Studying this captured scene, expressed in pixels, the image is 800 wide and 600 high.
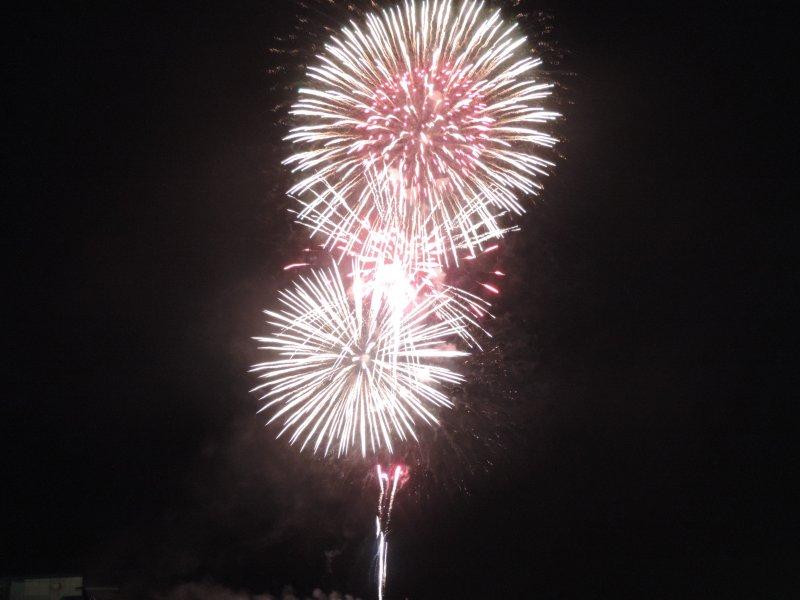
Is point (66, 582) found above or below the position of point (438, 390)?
below

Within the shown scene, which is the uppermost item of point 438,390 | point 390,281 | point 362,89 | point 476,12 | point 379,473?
point 476,12

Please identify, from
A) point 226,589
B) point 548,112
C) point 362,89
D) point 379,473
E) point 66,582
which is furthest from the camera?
point 226,589

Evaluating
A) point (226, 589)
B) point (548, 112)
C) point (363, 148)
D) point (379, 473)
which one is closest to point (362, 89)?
point (363, 148)

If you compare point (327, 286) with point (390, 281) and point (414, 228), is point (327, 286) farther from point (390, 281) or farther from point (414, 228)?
point (414, 228)

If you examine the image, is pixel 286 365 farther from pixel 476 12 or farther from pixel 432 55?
pixel 476 12

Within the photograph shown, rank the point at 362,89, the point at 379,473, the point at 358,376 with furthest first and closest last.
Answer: the point at 379,473 < the point at 358,376 < the point at 362,89

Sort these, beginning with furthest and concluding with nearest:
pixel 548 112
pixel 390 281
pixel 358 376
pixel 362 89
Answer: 1. pixel 358 376
2. pixel 390 281
3. pixel 362 89
4. pixel 548 112

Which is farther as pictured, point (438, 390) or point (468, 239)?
point (438, 390)

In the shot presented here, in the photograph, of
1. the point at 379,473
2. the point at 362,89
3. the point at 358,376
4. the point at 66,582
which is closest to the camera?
the point at 362,89

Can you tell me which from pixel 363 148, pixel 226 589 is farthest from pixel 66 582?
pixel 363 148
